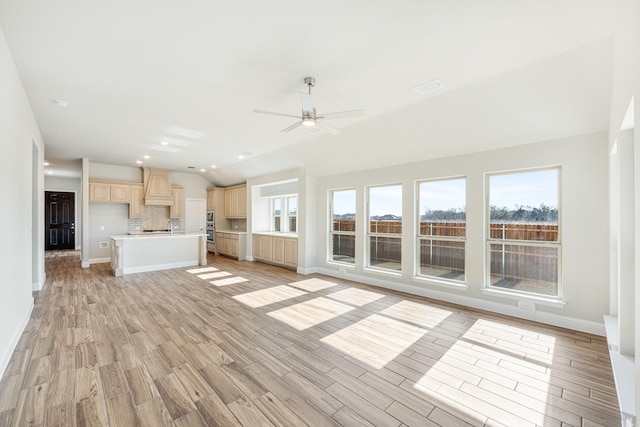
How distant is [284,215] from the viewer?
862 cm

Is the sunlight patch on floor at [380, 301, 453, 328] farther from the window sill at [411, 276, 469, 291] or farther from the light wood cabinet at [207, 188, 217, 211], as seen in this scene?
the light wood cabinet at [207, 188, 217, 211]

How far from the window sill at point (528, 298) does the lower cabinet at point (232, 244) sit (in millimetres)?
6631

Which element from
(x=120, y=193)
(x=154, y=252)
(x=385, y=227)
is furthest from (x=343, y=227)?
(x=120, y=193)

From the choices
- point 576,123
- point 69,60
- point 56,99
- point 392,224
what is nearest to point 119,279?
point 56,99

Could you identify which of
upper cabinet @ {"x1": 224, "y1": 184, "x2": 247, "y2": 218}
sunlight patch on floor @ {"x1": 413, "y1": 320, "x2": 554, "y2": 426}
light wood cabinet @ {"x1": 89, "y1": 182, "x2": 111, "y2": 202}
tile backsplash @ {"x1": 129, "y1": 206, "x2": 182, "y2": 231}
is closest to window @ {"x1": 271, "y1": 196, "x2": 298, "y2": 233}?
upper cabinet @ {"x1": 224, "y1": 184, "x2": 247, "y2": 218}

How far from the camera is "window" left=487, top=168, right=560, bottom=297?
3.72m

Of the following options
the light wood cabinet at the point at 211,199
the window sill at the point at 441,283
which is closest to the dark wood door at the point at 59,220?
the light wood cabinet at the point at 211,199

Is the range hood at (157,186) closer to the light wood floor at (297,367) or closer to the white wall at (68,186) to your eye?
the white wall at (68,186)

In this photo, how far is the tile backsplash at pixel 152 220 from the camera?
8.64 m

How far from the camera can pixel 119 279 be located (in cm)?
598

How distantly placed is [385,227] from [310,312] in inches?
98.0

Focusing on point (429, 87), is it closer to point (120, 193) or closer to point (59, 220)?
point (120, 193)

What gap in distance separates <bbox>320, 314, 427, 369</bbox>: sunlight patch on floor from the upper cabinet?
6.31m

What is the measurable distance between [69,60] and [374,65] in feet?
9.89
